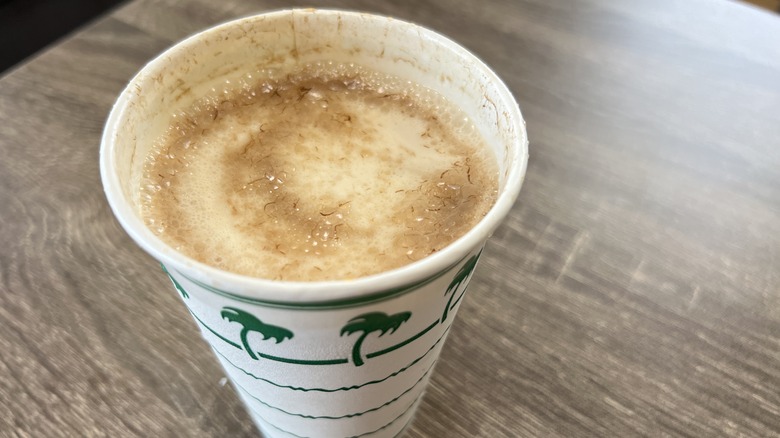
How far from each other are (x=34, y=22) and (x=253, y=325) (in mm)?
2077

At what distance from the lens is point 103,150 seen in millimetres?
514

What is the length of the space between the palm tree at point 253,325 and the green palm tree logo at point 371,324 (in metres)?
0.05

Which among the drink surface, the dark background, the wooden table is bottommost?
the dark background

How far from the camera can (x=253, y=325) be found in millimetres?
461

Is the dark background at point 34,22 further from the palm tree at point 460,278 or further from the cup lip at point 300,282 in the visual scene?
the palm tree at point 460,278

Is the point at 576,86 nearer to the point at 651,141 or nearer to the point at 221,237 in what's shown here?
the point at 651,141

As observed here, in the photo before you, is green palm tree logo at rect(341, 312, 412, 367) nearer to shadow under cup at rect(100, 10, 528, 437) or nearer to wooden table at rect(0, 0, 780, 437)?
shadow under cup at rect(100, 10, 528, 437)

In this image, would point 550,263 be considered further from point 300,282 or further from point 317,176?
point 300,282

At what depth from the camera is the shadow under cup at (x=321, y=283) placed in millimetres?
434

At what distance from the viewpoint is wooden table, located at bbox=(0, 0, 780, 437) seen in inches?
28.9

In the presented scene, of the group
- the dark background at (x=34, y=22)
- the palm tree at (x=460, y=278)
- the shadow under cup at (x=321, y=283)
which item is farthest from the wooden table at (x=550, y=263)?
the dark background at (x=34, y=22)

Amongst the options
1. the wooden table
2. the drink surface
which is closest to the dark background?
the wooden table

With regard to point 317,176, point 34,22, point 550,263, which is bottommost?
point 34,22

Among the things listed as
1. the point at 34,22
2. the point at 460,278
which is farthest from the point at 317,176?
the point at 34,22
